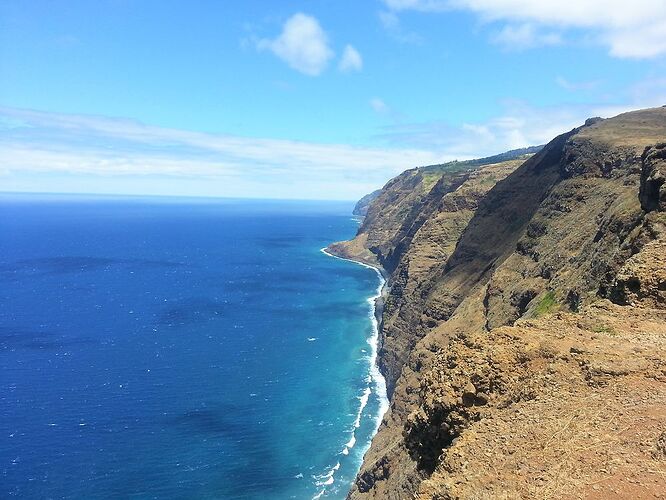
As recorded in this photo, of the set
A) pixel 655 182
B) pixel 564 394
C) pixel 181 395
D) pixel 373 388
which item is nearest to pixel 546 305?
pixel 655 182

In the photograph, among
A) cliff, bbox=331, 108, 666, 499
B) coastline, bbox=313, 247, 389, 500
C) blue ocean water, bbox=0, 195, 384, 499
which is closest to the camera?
cliff, bbox=331, 108, 666, 499

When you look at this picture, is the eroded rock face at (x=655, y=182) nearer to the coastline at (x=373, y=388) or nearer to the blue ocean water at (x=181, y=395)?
the blue ocean water at (x=181, y=395)

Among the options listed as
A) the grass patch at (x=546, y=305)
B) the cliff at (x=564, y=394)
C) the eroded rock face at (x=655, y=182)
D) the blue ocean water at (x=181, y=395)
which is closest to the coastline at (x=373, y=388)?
the blue ocean water at (x=181, y=395)

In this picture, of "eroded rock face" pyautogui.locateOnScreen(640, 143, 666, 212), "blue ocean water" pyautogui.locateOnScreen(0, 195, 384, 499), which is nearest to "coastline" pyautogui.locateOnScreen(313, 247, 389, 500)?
"blue ocean water" pyautogui.locateOnScreen(0, 195, 384, 499)

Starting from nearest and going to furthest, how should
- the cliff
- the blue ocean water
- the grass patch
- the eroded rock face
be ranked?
1. the cliff
2. the eroded rock face
3. the grass patch
4. the blue ocean water

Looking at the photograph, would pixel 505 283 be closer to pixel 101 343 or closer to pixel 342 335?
pixel 342 335

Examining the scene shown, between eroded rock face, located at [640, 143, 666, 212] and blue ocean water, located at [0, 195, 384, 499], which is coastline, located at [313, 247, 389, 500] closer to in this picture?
blue ocean water, located at [0, 195, 384, 499]

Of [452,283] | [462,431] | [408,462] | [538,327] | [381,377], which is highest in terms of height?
[538,327]

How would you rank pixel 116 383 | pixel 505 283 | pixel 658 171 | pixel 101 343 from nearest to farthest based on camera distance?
pixel 658 171
pixel 505 283
pixel 116 383
pixel 101 343

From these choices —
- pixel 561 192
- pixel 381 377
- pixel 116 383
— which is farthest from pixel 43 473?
pixel 561 192

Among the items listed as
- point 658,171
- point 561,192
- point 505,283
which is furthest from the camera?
point 561,192
